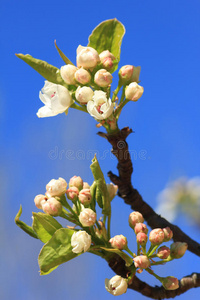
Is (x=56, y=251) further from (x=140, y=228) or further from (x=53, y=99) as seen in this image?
(x=53, y=99)

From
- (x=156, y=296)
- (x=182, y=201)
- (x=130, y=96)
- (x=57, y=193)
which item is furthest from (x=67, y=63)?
(x=182, y=201)

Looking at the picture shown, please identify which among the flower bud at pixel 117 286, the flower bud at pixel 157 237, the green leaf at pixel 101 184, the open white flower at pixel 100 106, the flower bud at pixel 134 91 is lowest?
the flower bud at pixel 117 286

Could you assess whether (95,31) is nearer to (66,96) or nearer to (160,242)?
(66,96)

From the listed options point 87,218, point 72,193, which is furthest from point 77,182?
point 87,218

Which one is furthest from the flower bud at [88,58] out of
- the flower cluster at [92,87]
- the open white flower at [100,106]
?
the open white flower at [100,106]

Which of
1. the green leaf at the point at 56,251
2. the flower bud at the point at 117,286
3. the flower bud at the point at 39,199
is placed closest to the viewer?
the green leaf at the point at 56,251

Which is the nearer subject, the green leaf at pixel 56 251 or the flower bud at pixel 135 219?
the green leaf at pixel 56 251

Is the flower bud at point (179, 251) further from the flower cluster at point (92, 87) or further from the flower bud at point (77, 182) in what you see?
the flower cluster at point (92, 87)
